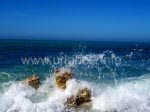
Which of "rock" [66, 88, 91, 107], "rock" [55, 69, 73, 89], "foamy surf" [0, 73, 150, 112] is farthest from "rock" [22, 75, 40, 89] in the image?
"rock" [66, 88, 91, 107]

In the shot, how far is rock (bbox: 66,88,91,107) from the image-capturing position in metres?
12.3

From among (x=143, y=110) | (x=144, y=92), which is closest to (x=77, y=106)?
(x=143, y=110)

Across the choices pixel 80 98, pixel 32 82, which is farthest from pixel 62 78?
pixel 80 98

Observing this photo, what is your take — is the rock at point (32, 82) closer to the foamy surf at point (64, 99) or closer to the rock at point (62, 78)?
the foamy surf at point (64, 99)

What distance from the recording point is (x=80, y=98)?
12.5m

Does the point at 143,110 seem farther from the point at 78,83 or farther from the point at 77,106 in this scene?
the point at 78,83

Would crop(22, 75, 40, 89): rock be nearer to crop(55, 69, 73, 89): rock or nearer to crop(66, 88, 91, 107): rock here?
crop(55, 69, 73, 89): rock

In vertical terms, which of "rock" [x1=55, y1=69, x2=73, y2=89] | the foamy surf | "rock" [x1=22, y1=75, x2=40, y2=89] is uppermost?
"rock" [x1=55, y1=69, x2=73, y2=89]

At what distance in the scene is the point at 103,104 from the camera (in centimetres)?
1219

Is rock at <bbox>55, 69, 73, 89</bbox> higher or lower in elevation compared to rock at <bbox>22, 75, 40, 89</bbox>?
higher

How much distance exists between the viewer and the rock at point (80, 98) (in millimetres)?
12273

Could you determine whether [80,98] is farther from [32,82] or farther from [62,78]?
[32,82]

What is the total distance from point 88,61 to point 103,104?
16.0m

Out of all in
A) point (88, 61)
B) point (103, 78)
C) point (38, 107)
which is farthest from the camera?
point (88, 61)
